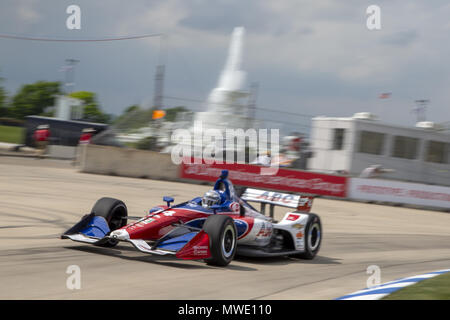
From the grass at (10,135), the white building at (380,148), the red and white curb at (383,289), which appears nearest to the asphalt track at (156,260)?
the red and white curb at (383,289)

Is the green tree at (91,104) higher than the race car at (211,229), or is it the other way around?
the green tree at (91,104)

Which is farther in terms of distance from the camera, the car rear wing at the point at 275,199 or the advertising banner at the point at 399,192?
the advertising banner at the point at 399,192

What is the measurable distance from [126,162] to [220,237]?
15.0m

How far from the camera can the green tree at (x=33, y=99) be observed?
8619 cm

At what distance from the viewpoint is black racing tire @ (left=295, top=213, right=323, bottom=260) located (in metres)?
9.68

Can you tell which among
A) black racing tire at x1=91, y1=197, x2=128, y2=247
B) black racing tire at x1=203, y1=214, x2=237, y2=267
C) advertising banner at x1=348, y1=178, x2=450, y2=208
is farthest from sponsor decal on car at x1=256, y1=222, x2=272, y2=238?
advertising banner at x1=348, y1=178, x2=450, y2=208

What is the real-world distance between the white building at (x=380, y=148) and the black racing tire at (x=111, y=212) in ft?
49.1

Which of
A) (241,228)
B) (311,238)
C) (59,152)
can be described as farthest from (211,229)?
(59,152)

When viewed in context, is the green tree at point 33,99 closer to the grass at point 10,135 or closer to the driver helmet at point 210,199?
the grass at point 10,135

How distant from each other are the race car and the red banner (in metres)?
12.1

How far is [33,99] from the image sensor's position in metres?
88.4

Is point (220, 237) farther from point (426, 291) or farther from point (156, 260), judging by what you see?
point (426, 291)

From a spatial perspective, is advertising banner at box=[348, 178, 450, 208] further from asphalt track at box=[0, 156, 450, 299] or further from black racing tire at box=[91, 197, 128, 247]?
black racing tire at box=[91, 197, 128, 247]

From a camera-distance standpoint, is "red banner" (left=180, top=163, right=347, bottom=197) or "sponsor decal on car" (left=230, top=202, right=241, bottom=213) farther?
"red banner" (left=180, top=163, right=347, bottom=197)
